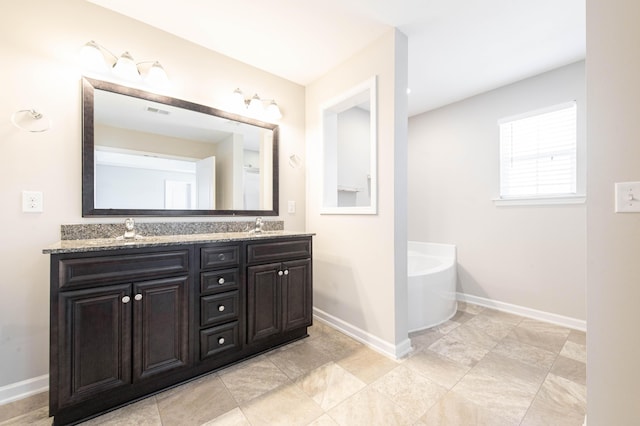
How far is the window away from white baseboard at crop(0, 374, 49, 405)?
166 inches

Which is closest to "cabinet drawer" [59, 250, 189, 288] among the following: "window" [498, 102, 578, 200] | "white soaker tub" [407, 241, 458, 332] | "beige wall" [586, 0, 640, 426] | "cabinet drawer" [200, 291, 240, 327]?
"cabinet drawer" [200, 291, 240, 327]

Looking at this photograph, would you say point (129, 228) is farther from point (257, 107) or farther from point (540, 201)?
point (540, 201)

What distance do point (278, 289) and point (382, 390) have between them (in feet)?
3.25

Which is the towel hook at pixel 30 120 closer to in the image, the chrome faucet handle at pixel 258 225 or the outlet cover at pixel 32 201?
the outlet cover at pixel 32 201

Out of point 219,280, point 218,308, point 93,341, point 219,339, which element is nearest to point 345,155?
point 219,280

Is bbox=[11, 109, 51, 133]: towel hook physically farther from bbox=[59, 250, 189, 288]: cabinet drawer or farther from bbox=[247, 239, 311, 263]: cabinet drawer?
bbox=[247, 239, 311, 263]: cabinet drawer

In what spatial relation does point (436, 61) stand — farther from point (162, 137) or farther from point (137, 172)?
point (137, 172)

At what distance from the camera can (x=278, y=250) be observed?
6.86 ft

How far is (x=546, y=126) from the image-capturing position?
8.87 ft

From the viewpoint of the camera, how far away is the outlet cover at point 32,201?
5.09 ft

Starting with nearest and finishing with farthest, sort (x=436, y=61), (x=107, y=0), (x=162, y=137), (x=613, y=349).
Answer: (x=613, y=349) < (x=107, y=0) < (x=162, y=137) < (x=436, y=61)

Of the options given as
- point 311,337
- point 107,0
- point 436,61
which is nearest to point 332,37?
point 436,61

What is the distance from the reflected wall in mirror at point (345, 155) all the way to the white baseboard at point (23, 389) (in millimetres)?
2331

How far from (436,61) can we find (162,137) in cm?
258
